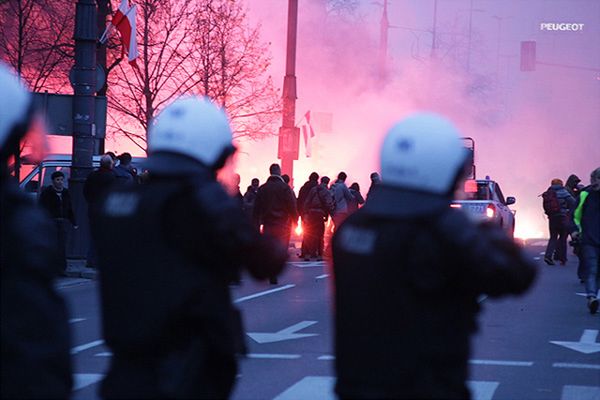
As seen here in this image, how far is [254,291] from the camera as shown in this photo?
1700 cm

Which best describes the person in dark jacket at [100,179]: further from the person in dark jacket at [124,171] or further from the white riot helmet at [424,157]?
the white riot helmet at [424,157]

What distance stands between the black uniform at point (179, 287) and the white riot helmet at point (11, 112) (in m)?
0.42

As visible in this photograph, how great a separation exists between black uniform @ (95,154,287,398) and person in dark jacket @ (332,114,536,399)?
1.17 ft

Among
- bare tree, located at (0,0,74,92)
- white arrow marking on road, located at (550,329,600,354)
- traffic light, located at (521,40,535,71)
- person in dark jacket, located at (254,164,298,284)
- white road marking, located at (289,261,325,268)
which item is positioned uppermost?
traffic light, located at (521,40,535,71)

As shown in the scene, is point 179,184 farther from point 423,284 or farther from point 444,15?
point 444,15

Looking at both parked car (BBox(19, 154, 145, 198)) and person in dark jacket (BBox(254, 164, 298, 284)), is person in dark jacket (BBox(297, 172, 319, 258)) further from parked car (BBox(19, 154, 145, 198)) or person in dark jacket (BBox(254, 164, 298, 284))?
person in dark jacket (BBox(254, 164, 298, 284))

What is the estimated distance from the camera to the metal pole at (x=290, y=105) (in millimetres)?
28297

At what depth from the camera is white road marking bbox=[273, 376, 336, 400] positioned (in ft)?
27.6

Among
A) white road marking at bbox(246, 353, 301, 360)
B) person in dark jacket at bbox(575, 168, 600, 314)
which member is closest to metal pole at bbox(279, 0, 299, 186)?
person in dark jacket at bbox(575, 168, 600, 314)

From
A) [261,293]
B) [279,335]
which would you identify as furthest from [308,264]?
[279,335]

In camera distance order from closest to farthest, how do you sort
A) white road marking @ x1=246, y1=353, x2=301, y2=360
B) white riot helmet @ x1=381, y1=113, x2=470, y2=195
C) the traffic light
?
white riot helmet @ x1=381, y1=113, x2=470, y2=195 < white road marking @ x1=246, y1=353, x2=301, y2=360 < the traffic light

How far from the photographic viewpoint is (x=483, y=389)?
8.83 metres

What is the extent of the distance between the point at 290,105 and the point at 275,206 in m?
11.6

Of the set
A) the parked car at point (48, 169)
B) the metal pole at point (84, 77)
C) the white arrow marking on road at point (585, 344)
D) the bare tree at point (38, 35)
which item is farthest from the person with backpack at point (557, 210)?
the white arrow marking on road at point (585, 344)
